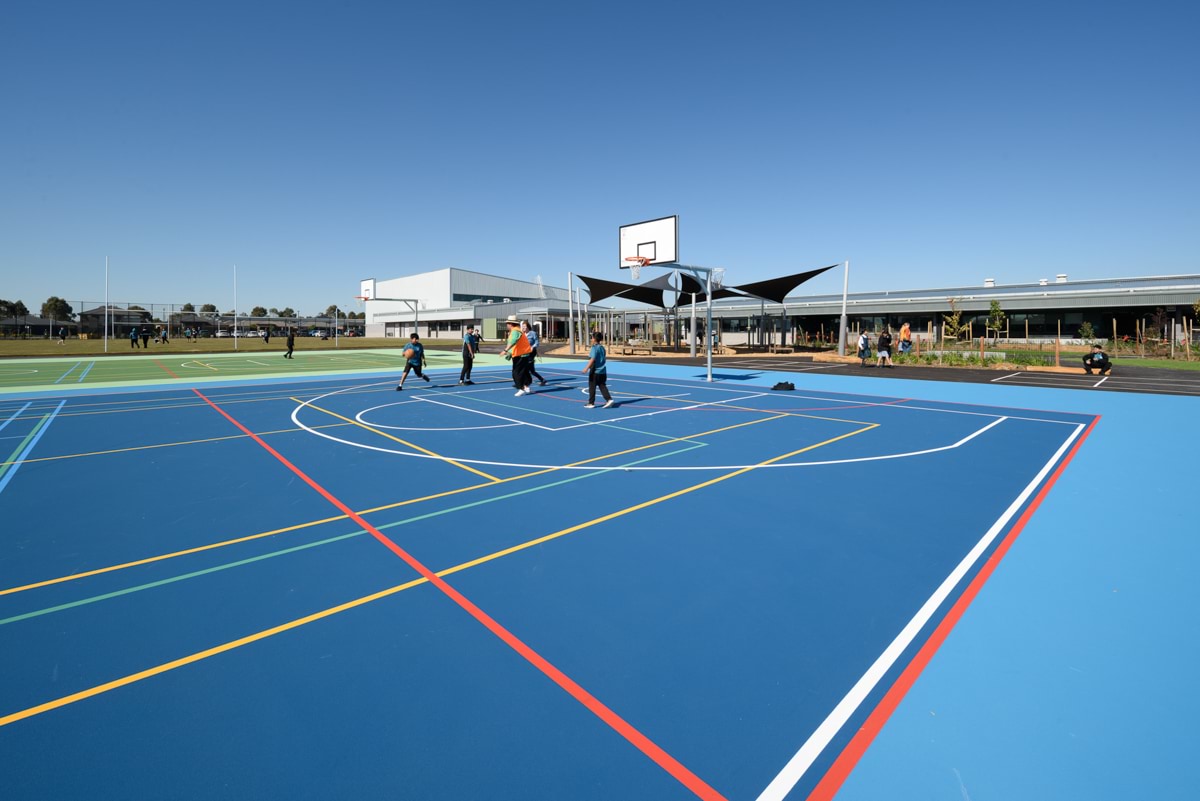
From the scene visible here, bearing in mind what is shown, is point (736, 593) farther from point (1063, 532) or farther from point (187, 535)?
point (187, 535)

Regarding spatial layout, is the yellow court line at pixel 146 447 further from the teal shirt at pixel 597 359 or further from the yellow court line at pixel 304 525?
the yellow court line at pixel 304 525

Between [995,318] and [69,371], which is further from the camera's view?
[995,318]

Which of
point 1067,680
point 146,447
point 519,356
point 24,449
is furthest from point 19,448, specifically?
point 1067,680

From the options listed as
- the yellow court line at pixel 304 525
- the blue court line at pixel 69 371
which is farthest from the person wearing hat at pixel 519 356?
the blue court line at pixel 69 371

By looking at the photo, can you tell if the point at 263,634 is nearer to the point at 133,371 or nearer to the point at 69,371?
the point at 133,371

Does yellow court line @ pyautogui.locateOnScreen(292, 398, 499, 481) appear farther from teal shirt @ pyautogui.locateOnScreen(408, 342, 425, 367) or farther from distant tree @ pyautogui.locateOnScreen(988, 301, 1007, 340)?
distant tree @ pyautogui.locateOnScreen(988, 301, 1007, 340)

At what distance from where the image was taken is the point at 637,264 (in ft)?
83.0

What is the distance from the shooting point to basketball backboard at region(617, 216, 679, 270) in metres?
26.4

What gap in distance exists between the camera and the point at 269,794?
2637mm

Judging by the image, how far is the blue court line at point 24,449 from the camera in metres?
8.20

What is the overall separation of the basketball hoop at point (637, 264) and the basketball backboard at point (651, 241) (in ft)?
0.56

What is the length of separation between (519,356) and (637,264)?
33.9 ft

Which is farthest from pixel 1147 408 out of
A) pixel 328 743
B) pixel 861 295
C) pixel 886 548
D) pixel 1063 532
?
pixel 861 295

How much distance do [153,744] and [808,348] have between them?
44.4 m
